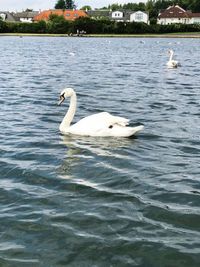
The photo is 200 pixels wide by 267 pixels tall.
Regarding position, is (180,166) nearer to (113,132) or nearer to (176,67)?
(113,132)

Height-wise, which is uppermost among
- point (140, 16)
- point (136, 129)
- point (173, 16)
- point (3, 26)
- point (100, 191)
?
point (173, 16)

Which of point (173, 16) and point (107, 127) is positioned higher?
point (173, 16)

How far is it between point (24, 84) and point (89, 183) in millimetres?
15234

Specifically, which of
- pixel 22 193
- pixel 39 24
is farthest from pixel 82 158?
pixel 39 24

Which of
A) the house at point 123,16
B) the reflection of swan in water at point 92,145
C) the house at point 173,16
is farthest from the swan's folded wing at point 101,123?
the house at point 173,16

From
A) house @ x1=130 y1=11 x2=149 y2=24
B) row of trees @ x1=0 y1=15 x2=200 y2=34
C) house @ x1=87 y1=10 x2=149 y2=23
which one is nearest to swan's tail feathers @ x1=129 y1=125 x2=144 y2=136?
row of trees @ x1=0 y1=15 x2=200 y2=34

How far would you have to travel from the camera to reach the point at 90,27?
4850 inches

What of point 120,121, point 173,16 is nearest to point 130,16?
point 173,16

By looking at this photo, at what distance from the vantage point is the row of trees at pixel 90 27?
12181 cm

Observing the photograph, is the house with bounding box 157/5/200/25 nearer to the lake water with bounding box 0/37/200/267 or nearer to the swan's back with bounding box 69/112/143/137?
the lake water with bounding box 0/37/200/267

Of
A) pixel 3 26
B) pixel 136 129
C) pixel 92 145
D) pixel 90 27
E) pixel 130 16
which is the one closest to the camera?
pixel 92 145

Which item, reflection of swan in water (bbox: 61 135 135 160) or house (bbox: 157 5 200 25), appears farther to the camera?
house (bbox: 157 5 200 25)

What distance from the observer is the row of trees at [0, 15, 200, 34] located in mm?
121812

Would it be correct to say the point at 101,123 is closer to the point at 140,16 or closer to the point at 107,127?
the point at 107,127
